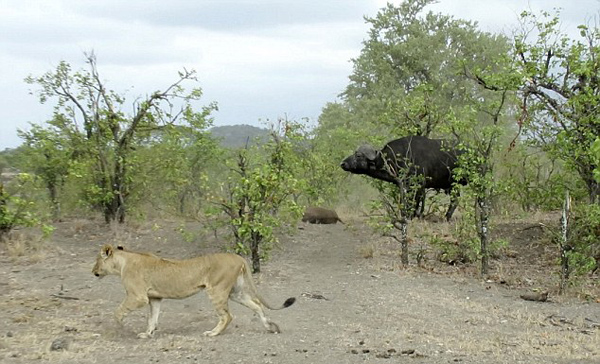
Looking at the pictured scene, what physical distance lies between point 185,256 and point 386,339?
7522 millimetres

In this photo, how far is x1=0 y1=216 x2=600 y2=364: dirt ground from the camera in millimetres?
8258

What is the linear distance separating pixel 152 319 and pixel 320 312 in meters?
2.86

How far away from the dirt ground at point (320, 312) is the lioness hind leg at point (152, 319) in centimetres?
20

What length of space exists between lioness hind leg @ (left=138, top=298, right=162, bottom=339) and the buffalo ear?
986 cm

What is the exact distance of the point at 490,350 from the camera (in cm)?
875

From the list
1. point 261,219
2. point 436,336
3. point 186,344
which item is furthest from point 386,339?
point 261,219

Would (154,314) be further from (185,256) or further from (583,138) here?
(583,138)

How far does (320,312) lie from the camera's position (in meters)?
10.9

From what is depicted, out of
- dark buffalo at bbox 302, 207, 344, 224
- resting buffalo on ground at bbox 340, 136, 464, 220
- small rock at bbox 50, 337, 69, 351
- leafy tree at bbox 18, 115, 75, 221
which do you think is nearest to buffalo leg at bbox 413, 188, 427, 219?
resting buffalo on ground at bbox 340, 136, 464, 220

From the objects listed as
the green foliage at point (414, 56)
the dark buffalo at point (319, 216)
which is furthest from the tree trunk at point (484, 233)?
the green foliage at point (414, 56)

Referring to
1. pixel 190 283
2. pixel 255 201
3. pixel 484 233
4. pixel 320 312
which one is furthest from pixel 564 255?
pixel 190 283

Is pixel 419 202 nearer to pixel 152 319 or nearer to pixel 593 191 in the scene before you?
pixel 593 191

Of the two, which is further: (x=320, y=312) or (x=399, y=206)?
(x=399, y=206)

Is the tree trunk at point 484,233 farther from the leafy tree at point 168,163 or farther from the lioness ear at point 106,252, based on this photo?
the lioness ear at point 106,252
